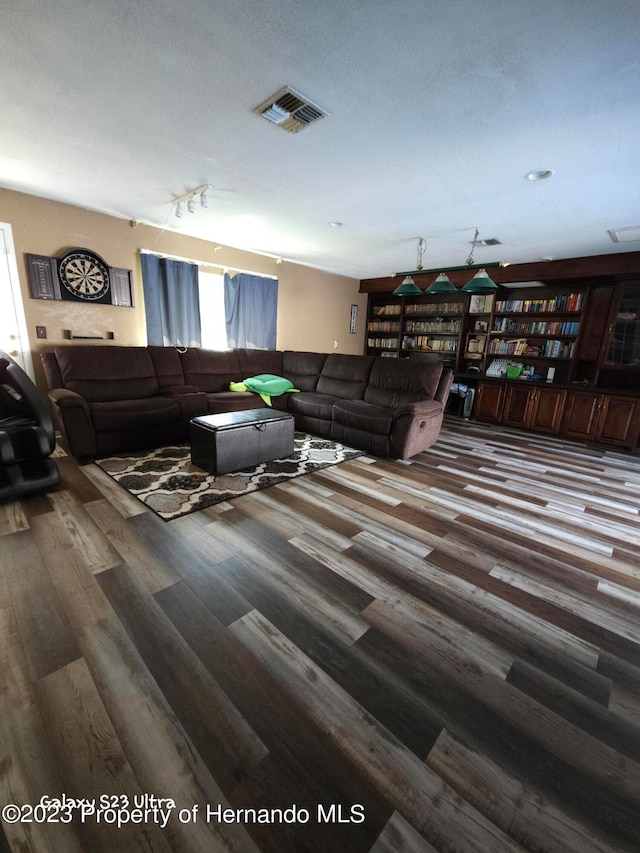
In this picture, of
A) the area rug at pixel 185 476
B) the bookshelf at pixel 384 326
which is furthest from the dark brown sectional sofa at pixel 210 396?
the bookshelf at pixel 384 326

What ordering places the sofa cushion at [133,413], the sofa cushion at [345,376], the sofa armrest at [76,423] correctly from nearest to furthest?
the sofa armrest at [76,423] → the sofa cushion at [133,413] → the sofa cushion at [345,376]

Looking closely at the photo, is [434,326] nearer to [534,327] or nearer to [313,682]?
[534,327]

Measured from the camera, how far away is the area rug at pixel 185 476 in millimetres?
2529

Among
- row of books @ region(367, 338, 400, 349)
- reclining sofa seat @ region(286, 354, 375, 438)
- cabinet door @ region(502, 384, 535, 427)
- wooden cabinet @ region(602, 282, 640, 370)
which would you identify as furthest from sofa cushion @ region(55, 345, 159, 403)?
wooden cabinet @ region(602, 282, 640, 370)

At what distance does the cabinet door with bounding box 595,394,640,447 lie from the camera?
4551 mm

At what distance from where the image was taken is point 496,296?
18.8 ft

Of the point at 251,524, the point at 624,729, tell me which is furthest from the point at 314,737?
the point at 251,524

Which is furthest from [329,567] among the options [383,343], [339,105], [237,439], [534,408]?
[383,343]

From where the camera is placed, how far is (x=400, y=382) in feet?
14.7

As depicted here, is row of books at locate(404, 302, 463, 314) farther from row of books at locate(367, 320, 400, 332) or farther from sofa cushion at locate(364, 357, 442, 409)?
sofa cushion at locate(364, 357, 442, 409)

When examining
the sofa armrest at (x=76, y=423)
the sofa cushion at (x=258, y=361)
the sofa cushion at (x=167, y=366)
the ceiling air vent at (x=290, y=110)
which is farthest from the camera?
the sofa cushion at (x=258, y=361)

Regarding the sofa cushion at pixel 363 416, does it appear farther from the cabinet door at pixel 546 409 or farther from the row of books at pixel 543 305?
the row of books at pixel 543 305

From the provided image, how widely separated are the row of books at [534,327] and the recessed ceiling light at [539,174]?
3.34m

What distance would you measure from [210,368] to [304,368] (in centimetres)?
144
